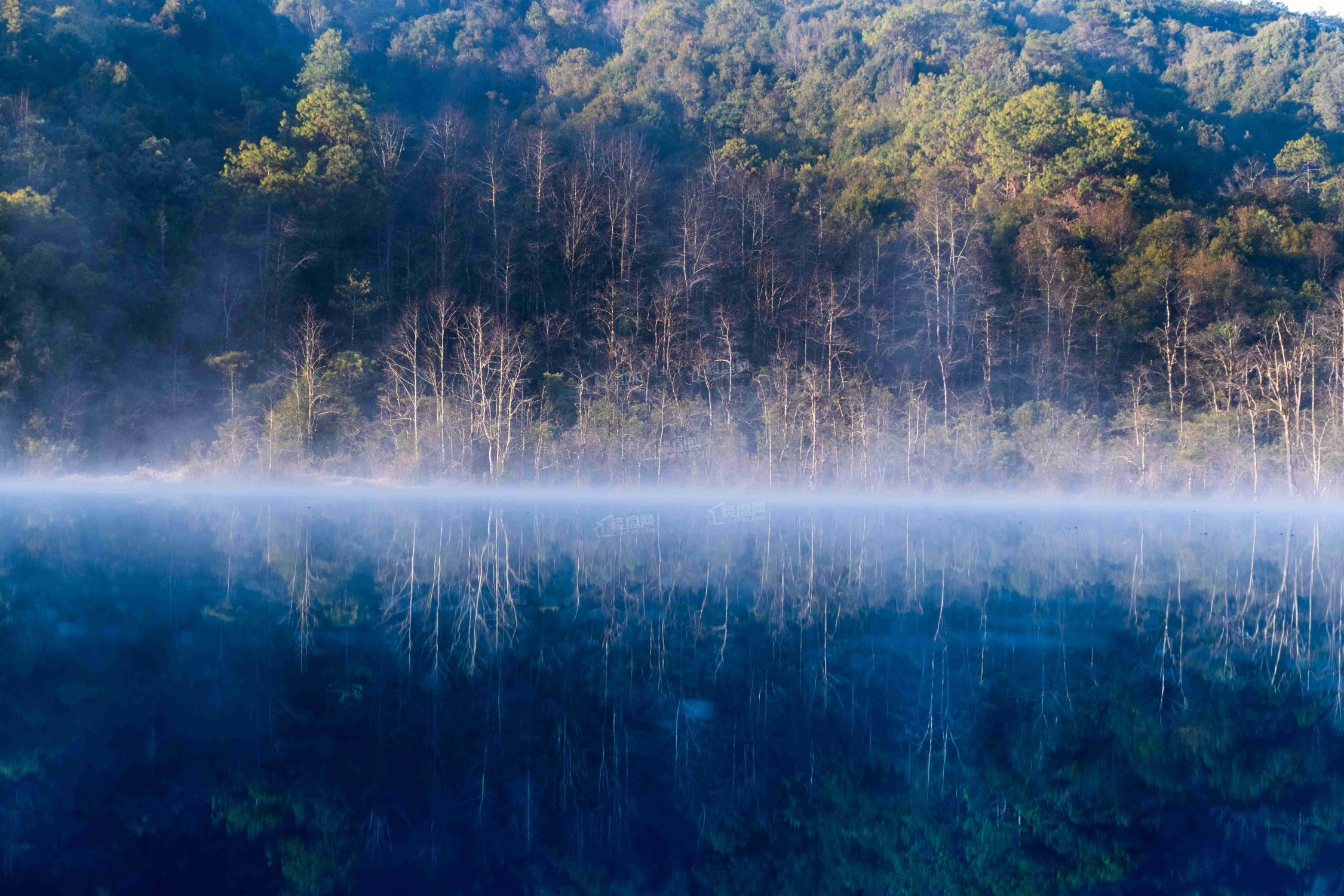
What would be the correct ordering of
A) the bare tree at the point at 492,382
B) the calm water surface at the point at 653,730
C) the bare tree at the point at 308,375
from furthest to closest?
the bare tree at the point at 492,382 < the bare tree at the point at 308,375 < the calm water surface at the point at 653,730

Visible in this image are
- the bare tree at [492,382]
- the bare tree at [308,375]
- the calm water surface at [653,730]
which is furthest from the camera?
the bare tree at [492,382]

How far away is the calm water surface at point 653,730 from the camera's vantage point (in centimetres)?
595

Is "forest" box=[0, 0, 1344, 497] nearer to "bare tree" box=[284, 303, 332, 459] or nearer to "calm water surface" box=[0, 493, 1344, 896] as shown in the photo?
"bare tree" box=[284, 303, 332, 459]

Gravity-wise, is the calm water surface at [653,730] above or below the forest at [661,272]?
below

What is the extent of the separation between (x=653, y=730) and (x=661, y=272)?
37.4 metres

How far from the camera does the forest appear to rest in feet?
115

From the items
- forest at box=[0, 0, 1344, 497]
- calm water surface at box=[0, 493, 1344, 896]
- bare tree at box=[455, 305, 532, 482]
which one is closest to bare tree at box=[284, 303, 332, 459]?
forest at box=[0, 0, 1344, 497]

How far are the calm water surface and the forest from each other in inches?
805

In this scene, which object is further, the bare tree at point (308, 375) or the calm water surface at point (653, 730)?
the bare tree at point (308, 375)

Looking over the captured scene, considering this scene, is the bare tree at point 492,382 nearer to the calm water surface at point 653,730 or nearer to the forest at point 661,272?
the forest at point 661,272

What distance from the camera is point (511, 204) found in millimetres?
46469

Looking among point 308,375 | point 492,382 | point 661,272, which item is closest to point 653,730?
point 492,382

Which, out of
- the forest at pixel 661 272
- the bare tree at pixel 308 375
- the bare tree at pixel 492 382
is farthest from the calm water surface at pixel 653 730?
the forest at pixel 661 272

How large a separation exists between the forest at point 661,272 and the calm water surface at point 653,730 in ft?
67.0
